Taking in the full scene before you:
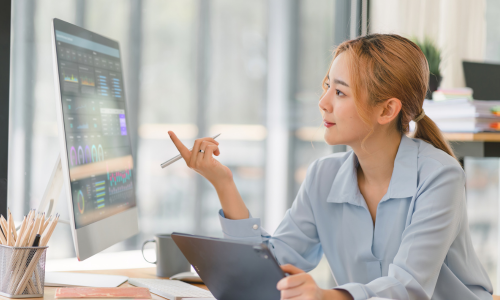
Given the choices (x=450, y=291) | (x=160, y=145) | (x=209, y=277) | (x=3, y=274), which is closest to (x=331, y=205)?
(x=450, y=291)

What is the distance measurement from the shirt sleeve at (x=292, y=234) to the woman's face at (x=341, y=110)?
0.59ft

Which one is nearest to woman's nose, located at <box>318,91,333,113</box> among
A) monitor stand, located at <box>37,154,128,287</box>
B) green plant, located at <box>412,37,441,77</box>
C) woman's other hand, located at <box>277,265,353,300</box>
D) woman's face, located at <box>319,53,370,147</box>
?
woman's face, located at <box>319,53,370,147</box>

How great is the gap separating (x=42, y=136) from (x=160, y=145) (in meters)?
0.56

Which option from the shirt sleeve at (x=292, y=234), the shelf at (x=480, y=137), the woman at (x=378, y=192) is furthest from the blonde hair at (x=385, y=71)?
the shelf at (x=480, y=137)

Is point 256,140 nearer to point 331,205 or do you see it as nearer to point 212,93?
point 212,93

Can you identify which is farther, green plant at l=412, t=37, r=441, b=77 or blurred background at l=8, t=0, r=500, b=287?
green plant at l=412, t=37, r=441, b=77

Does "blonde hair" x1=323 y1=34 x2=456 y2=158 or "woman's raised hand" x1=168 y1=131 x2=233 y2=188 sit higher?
"blonde hair" x1=323 y1=34 x2=456 y2=158

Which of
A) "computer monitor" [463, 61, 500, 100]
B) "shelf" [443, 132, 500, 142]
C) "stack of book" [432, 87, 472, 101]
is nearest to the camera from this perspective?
"shelf" [443, 132, 500, 142]

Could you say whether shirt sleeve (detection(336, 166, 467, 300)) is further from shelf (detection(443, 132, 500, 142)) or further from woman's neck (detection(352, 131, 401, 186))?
shelf (detection(443, 132, 500, 142))

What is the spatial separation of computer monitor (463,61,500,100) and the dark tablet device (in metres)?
1.78

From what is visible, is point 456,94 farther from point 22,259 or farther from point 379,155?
point 22,259

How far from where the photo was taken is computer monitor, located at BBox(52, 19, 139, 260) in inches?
39.3

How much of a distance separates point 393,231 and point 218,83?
164cm

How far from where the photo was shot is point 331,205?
4.10 ft
